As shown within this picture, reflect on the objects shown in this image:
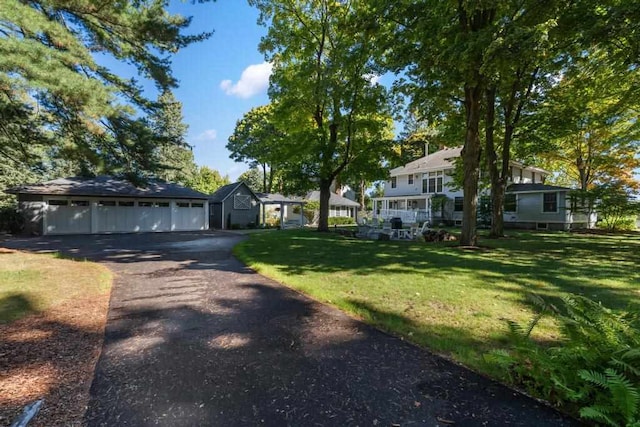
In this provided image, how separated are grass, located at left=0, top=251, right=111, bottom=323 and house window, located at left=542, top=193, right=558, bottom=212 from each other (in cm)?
2566

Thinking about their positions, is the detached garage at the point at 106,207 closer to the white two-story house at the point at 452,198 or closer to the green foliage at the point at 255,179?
the white two-story house at the point at 452,198

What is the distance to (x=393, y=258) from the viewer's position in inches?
360

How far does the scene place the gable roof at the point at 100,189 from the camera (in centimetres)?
1781

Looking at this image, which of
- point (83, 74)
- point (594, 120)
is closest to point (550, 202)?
point (594, 120)

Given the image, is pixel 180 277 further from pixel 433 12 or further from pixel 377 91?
pixel 377 91

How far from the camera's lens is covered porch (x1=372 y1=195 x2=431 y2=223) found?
22938 millimetres

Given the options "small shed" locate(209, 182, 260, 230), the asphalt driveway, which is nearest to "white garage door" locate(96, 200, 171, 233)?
"small shed" locate(209, 182, 260, 230)

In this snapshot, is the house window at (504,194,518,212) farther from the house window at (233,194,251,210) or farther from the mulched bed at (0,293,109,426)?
the mulched bed at (0,293,109,426)

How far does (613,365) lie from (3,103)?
1278cm

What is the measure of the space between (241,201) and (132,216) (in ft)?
28.2

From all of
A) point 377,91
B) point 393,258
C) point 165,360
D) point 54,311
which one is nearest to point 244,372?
point 165,360

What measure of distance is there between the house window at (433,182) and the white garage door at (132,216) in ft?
70.9

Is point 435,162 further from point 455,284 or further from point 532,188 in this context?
point 455,284

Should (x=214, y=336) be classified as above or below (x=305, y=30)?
below
